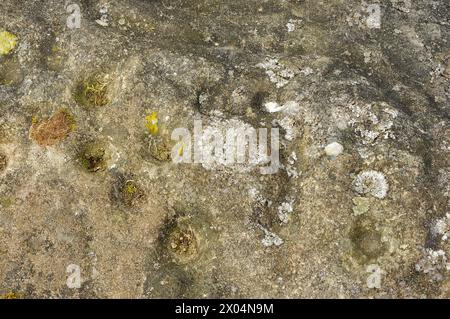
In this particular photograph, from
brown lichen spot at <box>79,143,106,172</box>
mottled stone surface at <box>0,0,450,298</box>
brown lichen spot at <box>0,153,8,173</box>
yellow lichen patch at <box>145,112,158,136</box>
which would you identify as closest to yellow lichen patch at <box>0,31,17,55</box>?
mottled stone surface at <box>0,0,450,298</box>

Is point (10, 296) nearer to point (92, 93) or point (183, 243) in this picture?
point (183, 243)

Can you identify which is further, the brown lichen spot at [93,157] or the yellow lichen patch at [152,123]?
the brown lichen spot at [93,157]

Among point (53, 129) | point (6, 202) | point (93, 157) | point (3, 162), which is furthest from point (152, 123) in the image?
point (6, 202)

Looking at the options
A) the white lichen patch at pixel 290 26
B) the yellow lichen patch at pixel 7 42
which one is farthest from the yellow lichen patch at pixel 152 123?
the white lichen patch at pixel 290 26

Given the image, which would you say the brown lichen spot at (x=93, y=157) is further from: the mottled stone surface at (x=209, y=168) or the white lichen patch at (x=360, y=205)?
the white lichen patch at (x=360, y=205)

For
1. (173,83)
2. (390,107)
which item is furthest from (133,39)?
(390,107)

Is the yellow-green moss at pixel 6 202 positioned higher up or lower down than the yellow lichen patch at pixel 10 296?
higher up
